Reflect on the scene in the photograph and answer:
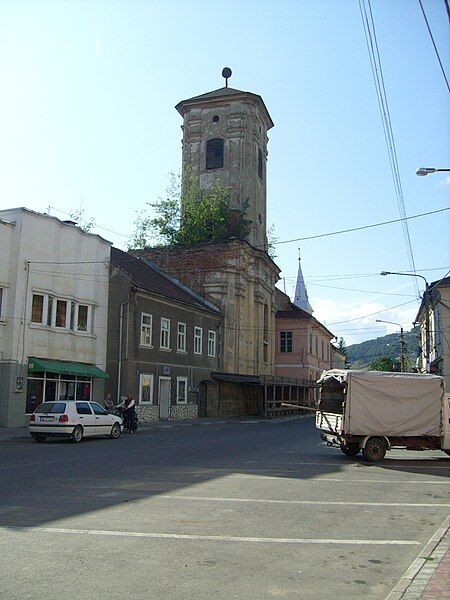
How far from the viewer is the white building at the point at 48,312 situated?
90.5 feet

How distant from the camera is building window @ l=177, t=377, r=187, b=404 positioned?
40219 millimetres

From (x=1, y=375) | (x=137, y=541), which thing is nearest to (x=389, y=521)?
(x=137, y=541)

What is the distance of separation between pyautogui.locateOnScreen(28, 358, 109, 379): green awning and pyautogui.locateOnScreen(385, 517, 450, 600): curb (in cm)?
2230

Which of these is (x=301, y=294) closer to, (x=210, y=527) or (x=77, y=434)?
(x=77, y=434)

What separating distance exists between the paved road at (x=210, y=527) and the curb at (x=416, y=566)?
0.49 feet

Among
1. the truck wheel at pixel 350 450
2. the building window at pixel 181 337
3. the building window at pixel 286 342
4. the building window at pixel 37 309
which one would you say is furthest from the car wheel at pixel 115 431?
the building window at pixel 286 342

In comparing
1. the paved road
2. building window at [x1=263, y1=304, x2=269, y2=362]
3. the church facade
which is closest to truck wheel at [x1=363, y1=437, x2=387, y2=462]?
the paved road

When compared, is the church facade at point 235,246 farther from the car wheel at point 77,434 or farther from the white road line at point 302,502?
the white road line at point 302,502

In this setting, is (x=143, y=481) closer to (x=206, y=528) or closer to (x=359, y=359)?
(x=206, y=528)

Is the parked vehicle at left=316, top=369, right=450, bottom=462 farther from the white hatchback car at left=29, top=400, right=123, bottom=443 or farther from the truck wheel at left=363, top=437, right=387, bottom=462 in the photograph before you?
the white hatchback car at left=29, top=400, right=123, bottom=443

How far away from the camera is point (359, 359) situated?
612 feet

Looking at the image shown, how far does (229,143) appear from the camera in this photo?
5541cm

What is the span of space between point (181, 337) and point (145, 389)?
20.0 feet

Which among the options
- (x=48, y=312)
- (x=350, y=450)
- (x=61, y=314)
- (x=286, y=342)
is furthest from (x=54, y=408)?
(x=286, y=342)
